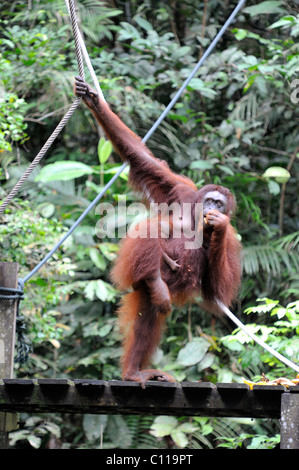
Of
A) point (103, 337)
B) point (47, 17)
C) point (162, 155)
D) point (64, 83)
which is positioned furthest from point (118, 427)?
point (47, 17)

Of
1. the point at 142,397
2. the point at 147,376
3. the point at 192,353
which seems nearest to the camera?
the point at 142,397

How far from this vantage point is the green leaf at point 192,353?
529 centimetres

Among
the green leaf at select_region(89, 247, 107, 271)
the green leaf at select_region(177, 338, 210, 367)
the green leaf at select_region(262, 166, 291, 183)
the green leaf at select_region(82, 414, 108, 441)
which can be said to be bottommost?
the green leaf at select_region(82, 414, 108, 441)

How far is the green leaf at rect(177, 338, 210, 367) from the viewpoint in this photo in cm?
529

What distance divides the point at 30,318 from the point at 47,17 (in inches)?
156

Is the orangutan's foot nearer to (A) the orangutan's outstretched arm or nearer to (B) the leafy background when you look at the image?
(A) the orangutan's outstretched arm

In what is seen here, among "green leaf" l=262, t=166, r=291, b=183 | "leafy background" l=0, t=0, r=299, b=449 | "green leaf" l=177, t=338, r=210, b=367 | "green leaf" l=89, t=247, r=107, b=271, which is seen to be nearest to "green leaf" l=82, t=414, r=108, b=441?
"leafy background" l=0, t=0, r=299, b=449

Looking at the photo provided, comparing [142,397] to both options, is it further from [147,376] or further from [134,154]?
[134,154]

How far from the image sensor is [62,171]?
551cm

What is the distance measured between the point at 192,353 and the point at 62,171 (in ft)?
6.38

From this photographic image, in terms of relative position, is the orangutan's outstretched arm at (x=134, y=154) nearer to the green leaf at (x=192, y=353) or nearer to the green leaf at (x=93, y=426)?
the green leaf at (x=192, y=353)

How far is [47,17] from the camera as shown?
7223 millimetres

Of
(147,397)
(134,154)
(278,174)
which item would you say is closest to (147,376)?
(147,397)

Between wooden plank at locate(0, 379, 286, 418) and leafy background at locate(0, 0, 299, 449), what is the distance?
1.67 metres
